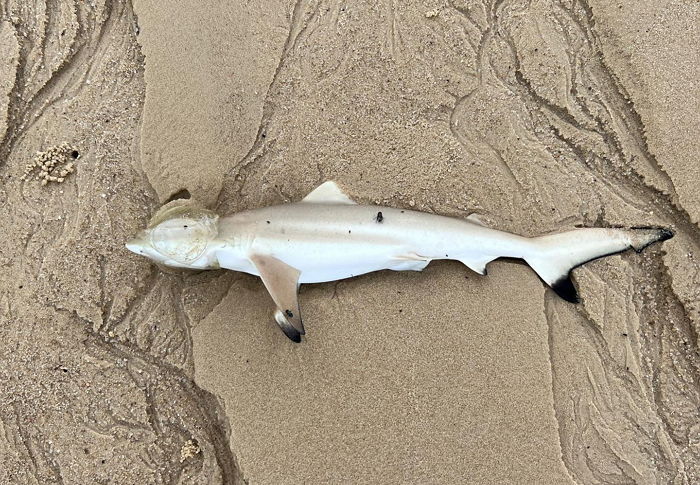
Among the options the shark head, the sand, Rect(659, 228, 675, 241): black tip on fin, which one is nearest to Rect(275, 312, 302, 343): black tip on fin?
the sand

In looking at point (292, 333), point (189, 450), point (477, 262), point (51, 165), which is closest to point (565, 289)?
point (477, 262)

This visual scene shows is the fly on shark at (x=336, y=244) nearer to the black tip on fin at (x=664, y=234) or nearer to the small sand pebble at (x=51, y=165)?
the black tip on fin at (x=664, y=234)

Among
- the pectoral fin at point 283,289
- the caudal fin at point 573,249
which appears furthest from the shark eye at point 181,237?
the caudal fin at point 573,249

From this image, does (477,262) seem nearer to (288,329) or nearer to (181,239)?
(288,329)

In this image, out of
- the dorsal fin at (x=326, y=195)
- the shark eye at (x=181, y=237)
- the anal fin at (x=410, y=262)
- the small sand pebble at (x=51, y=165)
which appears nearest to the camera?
the shark eye at (x=181, y=237)

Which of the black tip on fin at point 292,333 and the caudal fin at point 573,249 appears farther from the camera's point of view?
the caudal fin at point 573,249
